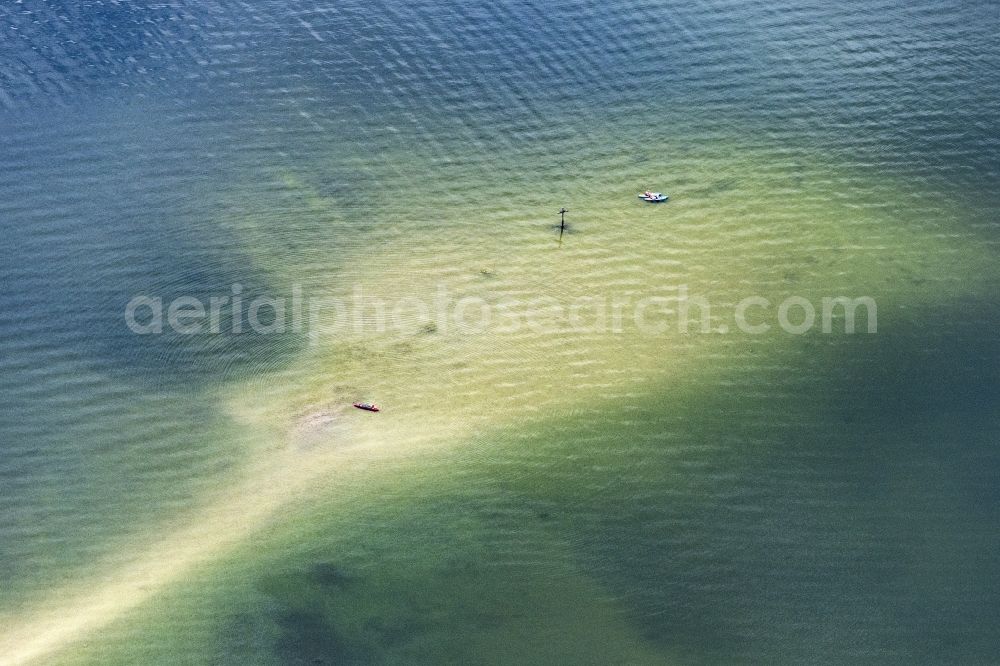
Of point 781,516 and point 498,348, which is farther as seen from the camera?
point 498,348

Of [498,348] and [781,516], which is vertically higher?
[498,348]

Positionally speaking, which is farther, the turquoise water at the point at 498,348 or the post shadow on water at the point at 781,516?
the turquoise water at the point at 498,348

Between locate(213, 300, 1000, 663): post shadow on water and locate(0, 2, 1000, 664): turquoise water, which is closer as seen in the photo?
locate(213, 300, 1000, 663): post shadow on water

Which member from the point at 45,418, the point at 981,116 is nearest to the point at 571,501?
the point at 45,418

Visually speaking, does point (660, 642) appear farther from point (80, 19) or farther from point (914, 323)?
point (80, 19)
